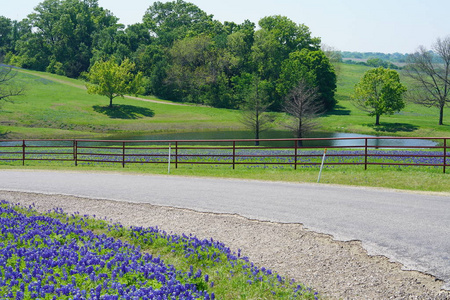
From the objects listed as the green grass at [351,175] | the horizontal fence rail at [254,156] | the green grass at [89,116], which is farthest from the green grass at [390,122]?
the green grass at [351,175]

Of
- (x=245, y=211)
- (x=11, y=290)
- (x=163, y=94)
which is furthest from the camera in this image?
(x=163, y=94)

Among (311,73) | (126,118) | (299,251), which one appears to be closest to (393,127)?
(311,73)

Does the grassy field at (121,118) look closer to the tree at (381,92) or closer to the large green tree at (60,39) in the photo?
the tree at (381,92)

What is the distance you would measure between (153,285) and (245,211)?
5704mm

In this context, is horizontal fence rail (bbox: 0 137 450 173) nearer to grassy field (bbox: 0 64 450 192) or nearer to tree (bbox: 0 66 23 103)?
grassy field (bbox: 0 64 450 192)

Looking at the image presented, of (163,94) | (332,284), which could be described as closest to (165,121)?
(163,94)

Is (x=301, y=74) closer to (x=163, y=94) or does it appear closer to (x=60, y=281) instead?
(x=163, y=94)

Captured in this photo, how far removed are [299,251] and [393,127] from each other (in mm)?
64352

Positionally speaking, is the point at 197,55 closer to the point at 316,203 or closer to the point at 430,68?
the point at 430,68

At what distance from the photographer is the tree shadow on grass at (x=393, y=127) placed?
218 ft

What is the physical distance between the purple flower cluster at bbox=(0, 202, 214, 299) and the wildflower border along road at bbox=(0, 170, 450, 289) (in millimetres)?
4017

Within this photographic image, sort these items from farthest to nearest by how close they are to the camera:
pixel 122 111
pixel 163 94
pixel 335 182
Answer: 1. pixel 163 94
2. pixel 122 111
3. pixel 335 182

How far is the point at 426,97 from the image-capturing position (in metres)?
70.7

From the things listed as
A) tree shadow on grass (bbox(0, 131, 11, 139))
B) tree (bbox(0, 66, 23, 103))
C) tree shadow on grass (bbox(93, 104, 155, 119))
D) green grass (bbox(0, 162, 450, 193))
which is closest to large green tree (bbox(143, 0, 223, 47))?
tree shadow on grass (bbox(93, 104, 155, 119))
